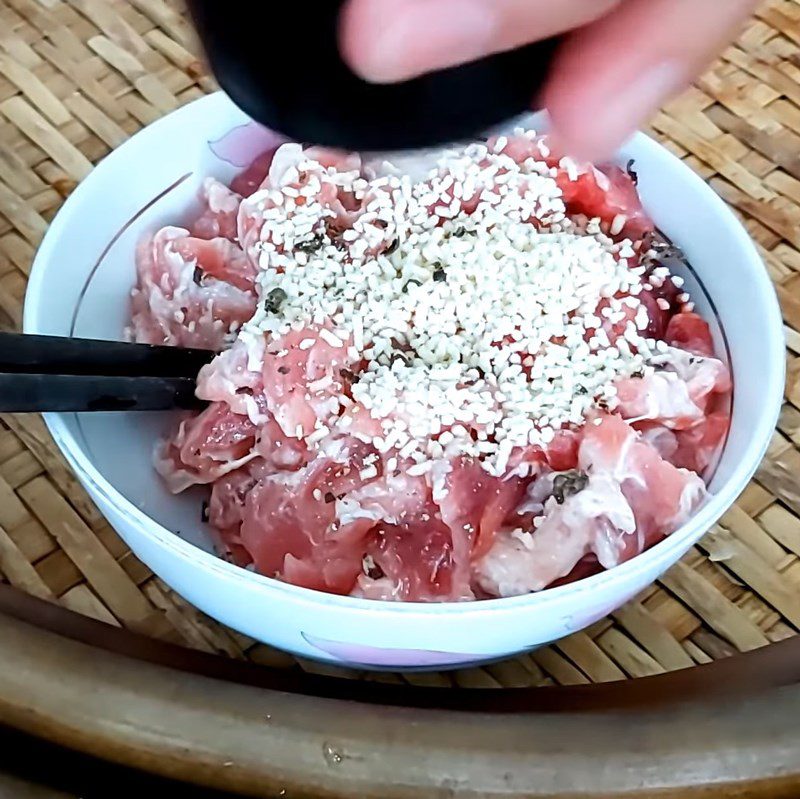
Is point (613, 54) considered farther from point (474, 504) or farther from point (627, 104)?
point (474, 504)

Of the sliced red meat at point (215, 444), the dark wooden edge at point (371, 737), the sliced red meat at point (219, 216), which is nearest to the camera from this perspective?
the dark wooden edge at point (371, 737)

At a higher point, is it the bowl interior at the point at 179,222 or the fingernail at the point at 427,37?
the fingernail at the point at 427,37

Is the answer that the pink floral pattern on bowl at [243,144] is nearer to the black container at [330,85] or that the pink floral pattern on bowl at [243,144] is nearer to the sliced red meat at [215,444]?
the sliced red meat at [215,444]

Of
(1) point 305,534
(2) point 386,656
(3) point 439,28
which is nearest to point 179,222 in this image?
(1) point 305,534

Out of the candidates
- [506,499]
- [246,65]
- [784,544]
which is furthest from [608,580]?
[246,65]

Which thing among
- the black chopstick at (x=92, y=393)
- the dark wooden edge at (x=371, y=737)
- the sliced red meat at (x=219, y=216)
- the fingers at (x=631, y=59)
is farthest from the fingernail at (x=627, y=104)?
the sliced red meat at (x=219, y=216)

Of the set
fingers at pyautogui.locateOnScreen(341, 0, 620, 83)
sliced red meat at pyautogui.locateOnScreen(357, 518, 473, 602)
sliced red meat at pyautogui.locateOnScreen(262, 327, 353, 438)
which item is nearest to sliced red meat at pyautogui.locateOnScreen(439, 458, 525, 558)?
sliced red meat at pyautogui.locateOnScreen(357, 518, 473, 602)
